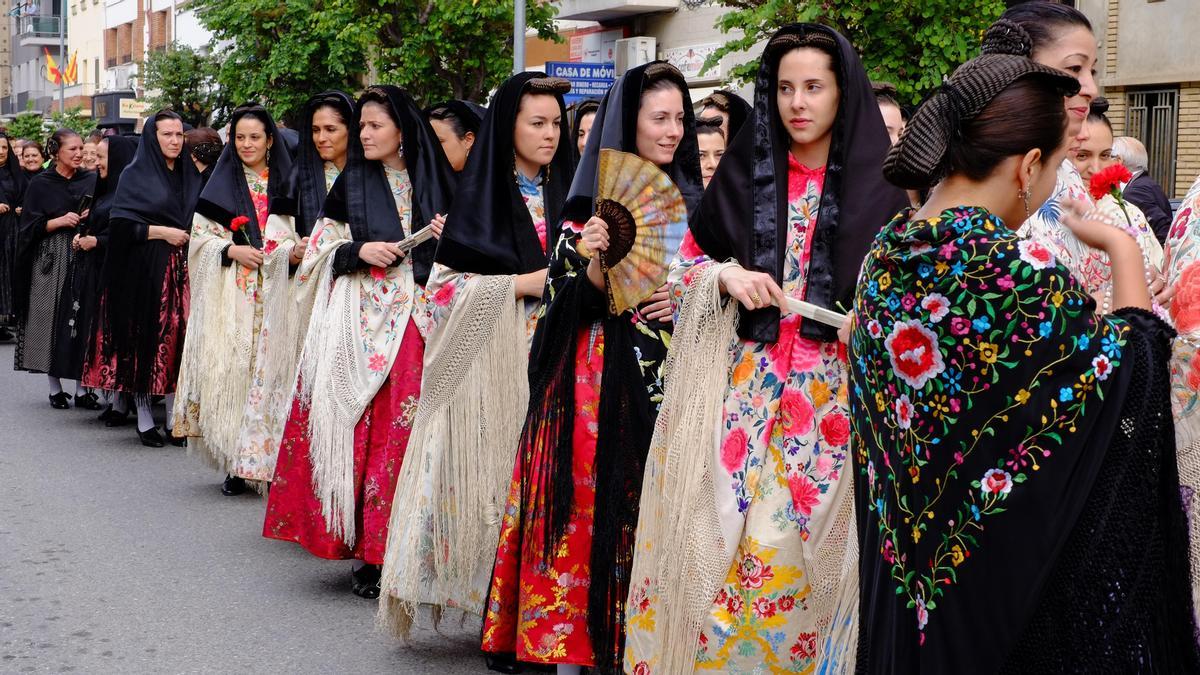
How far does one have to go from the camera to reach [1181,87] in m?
15.3

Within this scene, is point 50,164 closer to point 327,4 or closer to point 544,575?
point 327,4

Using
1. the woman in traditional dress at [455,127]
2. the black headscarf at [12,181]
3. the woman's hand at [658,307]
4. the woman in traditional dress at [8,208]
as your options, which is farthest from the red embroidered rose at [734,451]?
the black headscarf at [12,181]

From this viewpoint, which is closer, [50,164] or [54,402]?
[54,402]

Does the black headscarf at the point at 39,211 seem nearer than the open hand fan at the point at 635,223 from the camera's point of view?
No

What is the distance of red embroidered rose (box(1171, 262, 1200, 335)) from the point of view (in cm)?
298

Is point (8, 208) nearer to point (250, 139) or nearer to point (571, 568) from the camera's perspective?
point (250, 139)

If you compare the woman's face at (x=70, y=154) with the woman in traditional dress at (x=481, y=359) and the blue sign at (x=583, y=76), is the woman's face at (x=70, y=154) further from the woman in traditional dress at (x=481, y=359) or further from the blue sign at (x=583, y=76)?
the woman in traditional dress at (x=481, y=359)

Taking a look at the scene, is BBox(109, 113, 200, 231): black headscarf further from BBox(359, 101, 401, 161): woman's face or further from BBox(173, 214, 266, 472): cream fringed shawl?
BBox(359, 101, 401, 161): woman's face

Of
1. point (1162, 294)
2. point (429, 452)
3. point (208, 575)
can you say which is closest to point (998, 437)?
point (1162, 294)

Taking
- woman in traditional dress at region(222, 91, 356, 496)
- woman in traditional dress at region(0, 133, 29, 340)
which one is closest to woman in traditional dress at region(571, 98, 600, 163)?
woman in traditional dress at region(222, 91, 356, 496)

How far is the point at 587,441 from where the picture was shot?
4582 mm

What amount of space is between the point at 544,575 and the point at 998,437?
2268 millimetres

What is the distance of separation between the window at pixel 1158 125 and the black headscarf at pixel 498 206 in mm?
11161

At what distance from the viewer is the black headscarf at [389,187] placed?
6.25 metres
